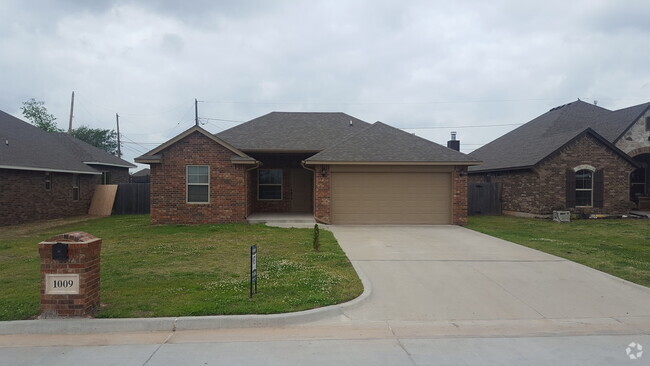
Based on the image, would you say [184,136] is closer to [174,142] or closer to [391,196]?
[174,142]

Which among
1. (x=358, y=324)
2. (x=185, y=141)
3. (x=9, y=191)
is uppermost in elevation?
(x=185, y=141)

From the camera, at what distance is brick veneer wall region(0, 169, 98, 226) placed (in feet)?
54.9

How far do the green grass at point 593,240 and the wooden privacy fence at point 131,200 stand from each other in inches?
663

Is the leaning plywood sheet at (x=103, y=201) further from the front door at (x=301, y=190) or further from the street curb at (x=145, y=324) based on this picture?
the street curb at (x=145, y=324)

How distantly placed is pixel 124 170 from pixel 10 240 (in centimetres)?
1780

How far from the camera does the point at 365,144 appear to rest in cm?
1695

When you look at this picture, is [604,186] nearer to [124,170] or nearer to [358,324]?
[358,324]

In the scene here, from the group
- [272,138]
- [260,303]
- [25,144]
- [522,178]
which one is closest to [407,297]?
[260,303]

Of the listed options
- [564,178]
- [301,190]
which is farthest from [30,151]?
[564,178]

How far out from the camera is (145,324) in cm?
524

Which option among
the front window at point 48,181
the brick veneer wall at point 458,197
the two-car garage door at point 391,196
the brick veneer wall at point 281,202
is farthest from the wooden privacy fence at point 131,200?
the brick veneer wall at point 458,197

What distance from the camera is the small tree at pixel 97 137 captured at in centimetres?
5333

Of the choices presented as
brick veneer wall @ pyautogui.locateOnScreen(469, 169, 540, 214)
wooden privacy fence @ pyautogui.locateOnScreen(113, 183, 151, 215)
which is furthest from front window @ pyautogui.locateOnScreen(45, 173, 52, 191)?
brick veneer wall @ pyautogui.locateOnScreen(469, 169, 540, 214)

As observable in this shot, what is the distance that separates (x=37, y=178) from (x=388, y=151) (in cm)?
1557
